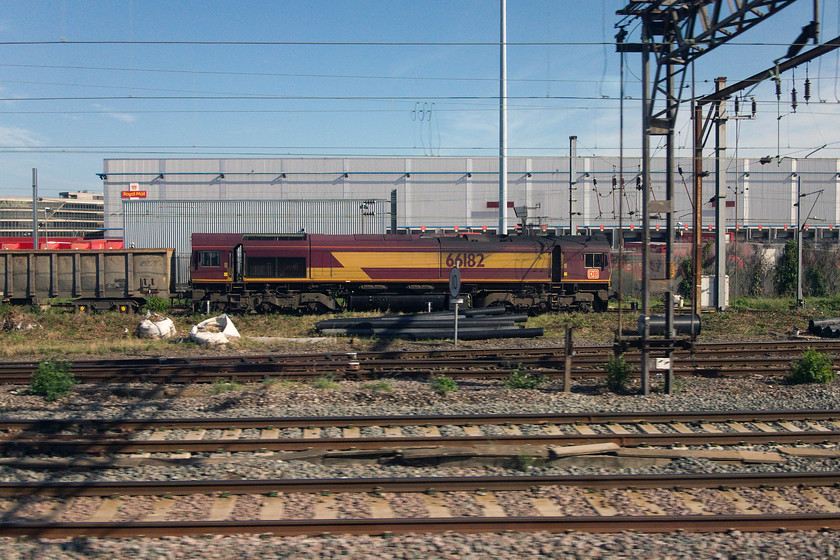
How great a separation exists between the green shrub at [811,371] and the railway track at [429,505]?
556cm

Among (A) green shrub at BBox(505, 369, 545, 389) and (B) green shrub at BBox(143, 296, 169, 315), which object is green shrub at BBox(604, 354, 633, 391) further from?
(B) green shrub at BBox(143, 296, 169, 315)

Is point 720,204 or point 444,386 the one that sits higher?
point 720,204

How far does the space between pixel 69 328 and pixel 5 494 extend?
52.5ft

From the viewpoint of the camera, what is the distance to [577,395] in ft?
33.7

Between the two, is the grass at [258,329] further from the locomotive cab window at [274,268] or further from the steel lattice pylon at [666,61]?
the steel lattice pylon at [666,61]

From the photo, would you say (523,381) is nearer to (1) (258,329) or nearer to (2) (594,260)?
(1) (258,329)

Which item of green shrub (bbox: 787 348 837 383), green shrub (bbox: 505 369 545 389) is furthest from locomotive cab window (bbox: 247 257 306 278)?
green shrub (bbox: 787 348 837 383)

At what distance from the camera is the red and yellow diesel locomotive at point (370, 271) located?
75.4 feet

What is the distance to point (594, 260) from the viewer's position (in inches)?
927

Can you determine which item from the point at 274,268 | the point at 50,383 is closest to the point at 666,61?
the point at 50,383

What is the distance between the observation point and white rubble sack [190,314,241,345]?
1641 cm

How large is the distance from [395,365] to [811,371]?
7.78m

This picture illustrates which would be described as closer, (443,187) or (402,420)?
(402,420)

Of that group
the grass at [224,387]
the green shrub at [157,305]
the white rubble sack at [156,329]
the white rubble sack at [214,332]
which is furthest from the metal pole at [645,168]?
the green shrub at [157,305]
